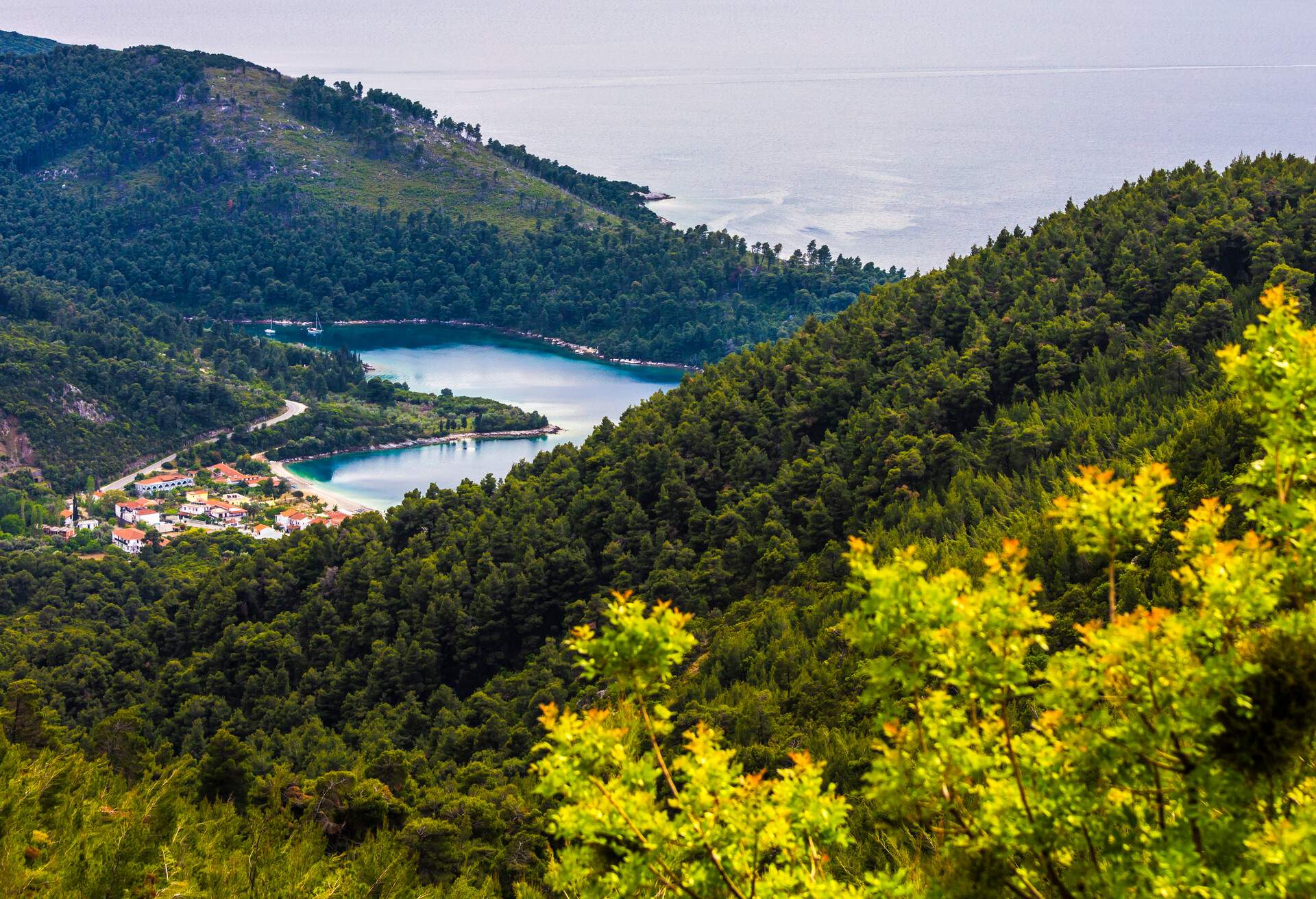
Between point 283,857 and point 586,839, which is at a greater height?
point 586,839

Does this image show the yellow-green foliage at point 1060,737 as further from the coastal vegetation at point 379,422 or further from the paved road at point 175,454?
the coastal vegetation at point 379,422

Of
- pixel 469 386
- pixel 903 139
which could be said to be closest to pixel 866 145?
pixel 903 139

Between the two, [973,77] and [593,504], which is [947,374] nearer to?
[593,504]

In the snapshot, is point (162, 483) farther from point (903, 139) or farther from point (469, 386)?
point (903, 139)

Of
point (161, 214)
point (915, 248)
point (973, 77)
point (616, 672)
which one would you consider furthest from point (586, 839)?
point (973, 77)

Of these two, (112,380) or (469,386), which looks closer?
(112,380)

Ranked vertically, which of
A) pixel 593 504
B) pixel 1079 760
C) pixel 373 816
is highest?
pixel 1079 760

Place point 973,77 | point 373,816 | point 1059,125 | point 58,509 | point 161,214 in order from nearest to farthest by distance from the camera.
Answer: point 373,816 < point 58,509 < point 161,214 < point 1059,125 < point 973,77

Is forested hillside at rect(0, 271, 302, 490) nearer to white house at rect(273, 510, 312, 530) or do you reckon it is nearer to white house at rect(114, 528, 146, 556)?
white house at rect(114, 528, 146, 556)
